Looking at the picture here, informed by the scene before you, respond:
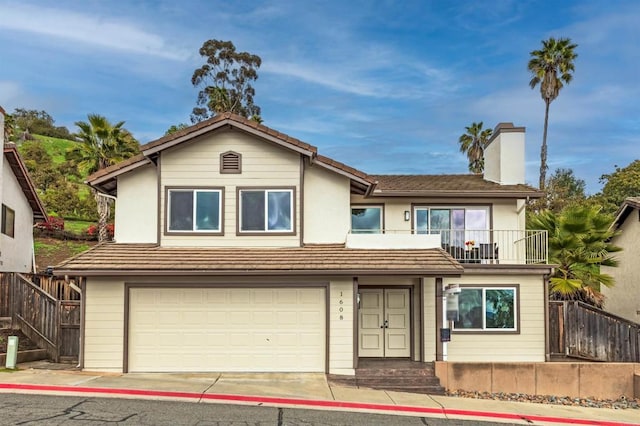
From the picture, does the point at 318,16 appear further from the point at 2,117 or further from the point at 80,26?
the point at 2,117

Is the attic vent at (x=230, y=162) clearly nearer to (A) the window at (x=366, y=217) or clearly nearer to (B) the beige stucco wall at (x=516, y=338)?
(A) the window at (x=366, y=217)

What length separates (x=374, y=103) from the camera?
130 ft

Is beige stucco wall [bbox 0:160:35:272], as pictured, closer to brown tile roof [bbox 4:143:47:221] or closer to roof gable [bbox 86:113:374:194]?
brown tile roof [bbox 4:143:47:221]

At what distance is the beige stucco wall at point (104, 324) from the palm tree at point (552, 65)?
1417 inches

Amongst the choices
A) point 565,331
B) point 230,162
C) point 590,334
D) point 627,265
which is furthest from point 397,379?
A: point 627,265

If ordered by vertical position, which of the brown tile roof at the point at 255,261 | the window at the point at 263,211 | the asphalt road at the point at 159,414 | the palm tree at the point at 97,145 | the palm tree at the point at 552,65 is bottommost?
the asphalt road at the point at 159,414

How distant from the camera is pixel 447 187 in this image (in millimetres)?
20016

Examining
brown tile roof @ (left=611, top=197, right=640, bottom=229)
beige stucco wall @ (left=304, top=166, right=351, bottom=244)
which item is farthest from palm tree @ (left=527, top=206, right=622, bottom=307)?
beige stucco wall @ (left=304, top=166, right=351, bottom=244)

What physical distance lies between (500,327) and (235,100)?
39524 mm

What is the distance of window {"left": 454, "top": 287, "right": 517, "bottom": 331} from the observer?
1703 cm

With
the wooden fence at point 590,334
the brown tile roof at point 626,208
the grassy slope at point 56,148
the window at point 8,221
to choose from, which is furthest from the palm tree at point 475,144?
the grassy slope at point 56,148

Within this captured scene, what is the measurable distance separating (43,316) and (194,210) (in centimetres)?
543

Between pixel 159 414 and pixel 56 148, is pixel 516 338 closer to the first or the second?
pixel 159 414

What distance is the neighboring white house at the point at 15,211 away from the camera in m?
20.3
